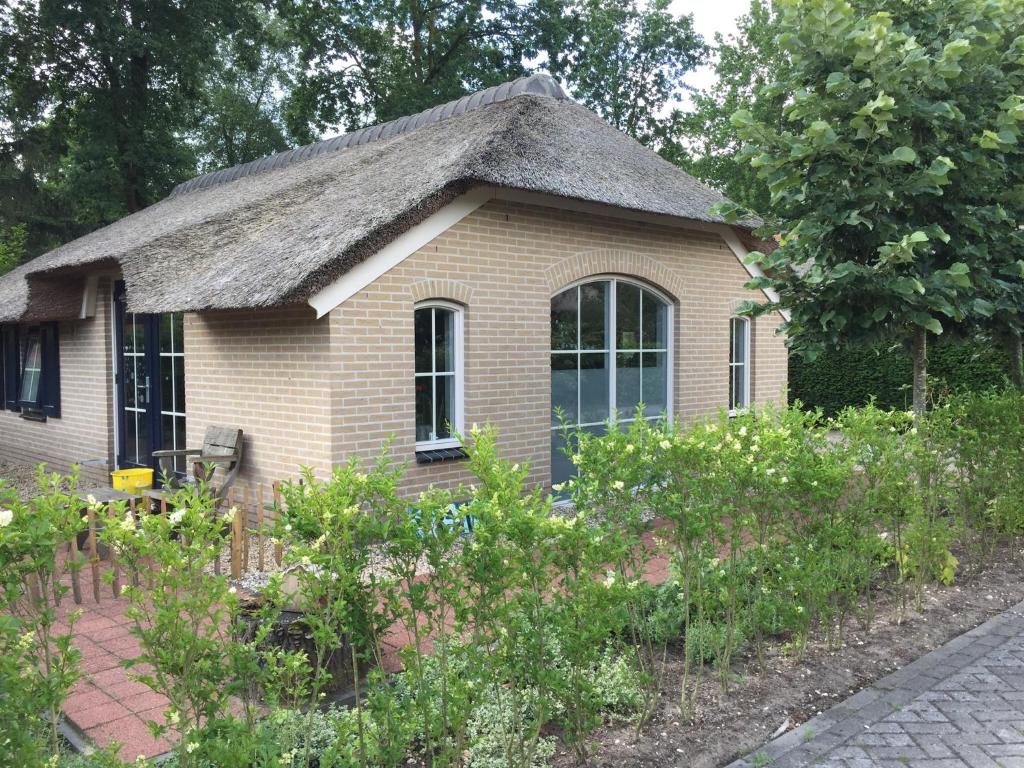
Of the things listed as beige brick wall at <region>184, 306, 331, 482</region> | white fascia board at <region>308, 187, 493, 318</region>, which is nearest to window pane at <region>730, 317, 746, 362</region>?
white fascia board at <region>308, 187, 493, 318</region>

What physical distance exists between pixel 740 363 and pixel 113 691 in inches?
347

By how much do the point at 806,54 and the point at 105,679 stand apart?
5.85 metres

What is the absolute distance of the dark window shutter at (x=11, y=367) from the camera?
13195 millimetres

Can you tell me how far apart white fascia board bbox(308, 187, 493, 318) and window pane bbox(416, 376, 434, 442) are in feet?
3.69

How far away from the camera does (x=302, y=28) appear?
21.6m

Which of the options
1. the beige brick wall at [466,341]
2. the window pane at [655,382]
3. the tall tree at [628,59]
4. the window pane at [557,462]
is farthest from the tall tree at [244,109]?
the window pane at [557,462]

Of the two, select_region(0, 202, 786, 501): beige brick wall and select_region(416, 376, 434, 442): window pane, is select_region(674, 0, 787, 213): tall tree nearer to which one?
select_region(0, 202, 786, 501): beige brick wall

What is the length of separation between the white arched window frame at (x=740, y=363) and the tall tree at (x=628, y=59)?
49.8ft

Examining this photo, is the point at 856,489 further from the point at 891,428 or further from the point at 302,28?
the point at 302,28

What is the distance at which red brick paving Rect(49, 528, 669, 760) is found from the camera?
11.9ft

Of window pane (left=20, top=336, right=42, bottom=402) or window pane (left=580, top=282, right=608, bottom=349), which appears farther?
window pane (left=20, top=336, right=42, bottom=402)

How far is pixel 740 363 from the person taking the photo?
10992mm

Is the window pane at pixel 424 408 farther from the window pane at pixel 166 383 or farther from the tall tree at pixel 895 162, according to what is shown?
the window pane at pixel 166 383

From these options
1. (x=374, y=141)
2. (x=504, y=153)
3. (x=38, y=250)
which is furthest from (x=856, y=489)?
(x=38, y=250)
